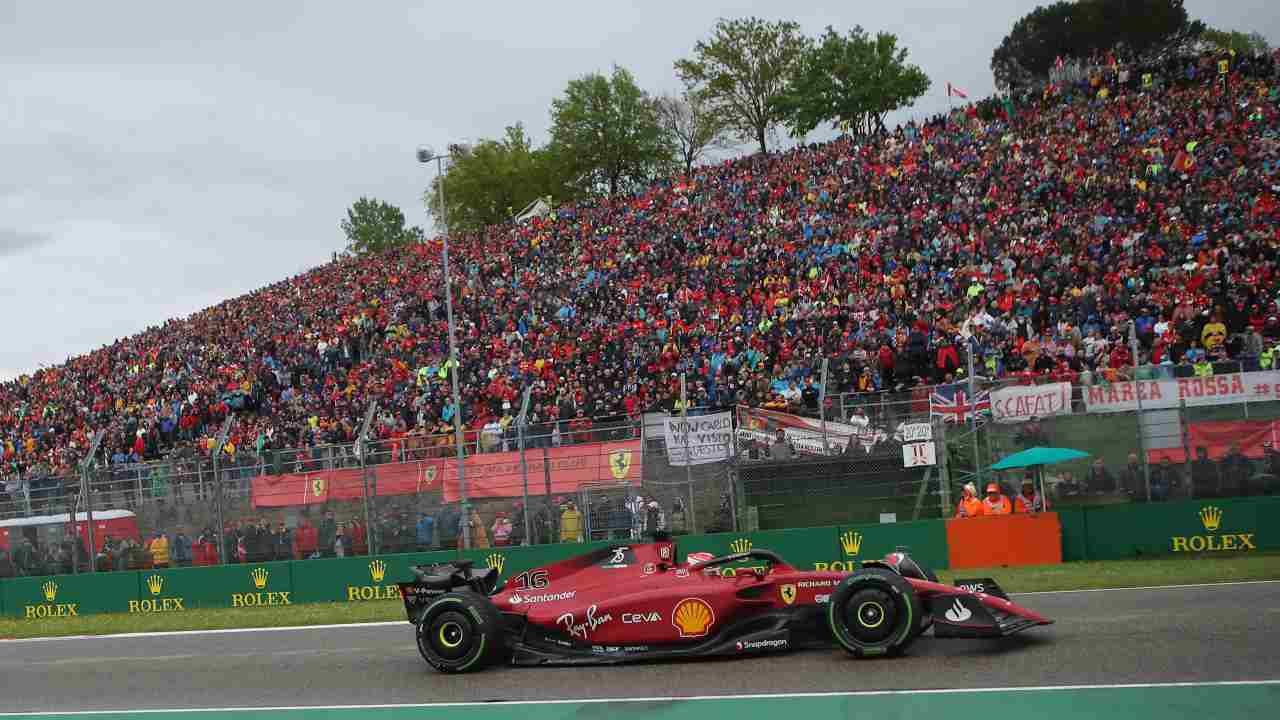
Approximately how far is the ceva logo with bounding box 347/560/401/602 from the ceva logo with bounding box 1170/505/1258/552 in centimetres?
1214

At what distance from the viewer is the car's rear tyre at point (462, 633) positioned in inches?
435

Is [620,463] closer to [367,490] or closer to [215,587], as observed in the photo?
[367,490]

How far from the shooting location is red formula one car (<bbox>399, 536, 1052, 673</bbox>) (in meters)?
10.0

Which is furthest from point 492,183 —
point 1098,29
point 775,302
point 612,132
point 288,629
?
point 288,629

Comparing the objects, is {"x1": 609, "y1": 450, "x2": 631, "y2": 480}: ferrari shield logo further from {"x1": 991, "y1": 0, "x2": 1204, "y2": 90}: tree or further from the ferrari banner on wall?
{"x1": 991, "y1": 0, "x2": 1204, "y2": 90}: tree

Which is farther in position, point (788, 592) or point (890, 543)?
point (890, 543)

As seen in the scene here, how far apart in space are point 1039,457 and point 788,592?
32.4ft

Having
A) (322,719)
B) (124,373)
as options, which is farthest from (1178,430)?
(124,373)

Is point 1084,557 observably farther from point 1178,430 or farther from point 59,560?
point 59,560

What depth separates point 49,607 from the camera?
2259cm

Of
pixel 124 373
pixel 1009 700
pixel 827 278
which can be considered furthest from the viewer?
pixel 124 373

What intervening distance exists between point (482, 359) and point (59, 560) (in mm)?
14061

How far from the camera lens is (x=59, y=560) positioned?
23.3 m

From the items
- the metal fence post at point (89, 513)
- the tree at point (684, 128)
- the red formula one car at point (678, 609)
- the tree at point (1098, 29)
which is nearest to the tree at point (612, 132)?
the tree at point (684, 128)
